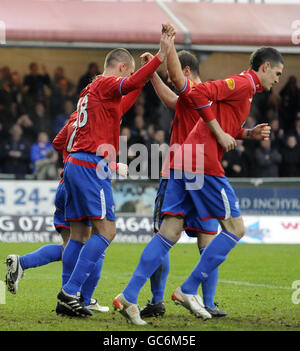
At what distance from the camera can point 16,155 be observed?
54.1ft

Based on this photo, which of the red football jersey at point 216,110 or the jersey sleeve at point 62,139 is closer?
the red football jersey at point 216,110

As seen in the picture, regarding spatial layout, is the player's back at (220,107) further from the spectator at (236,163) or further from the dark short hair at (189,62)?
the spectator at (236,163)

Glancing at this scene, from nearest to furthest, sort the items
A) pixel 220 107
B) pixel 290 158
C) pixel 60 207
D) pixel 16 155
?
pixel 220 107
pixel 60 207
pixel 16 155
pixel 290 158

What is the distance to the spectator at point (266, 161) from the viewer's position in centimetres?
1694

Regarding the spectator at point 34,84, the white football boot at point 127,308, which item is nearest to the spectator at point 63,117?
the spectator at point 34,84

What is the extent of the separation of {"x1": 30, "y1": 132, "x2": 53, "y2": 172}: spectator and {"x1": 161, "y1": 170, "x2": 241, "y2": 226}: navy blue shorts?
A: 9943mm

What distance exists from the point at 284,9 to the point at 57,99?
6.24 meters

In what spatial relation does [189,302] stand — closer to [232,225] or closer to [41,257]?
[232,225]

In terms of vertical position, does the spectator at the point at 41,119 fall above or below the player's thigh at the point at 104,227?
above

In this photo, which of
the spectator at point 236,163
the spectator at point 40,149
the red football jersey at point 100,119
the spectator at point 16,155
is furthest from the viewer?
the spectator at point 236,163

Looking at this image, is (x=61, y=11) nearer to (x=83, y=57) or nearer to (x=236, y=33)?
(x=83, y=57)

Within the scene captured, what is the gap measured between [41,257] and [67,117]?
1025cm

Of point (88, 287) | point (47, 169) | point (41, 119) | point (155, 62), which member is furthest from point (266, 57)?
point (41, 119)

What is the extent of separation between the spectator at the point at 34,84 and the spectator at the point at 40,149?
193cm
